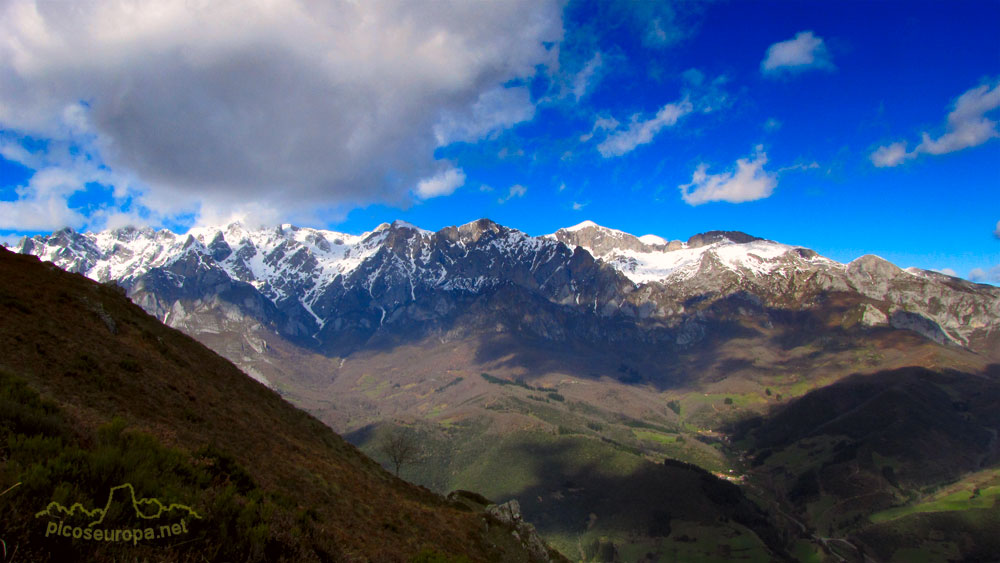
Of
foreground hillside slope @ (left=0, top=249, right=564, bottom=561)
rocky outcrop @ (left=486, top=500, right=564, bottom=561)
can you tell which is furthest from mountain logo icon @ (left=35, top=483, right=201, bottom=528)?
rocky outcrop @ (left=486, top=500, right=564, bottom=561)

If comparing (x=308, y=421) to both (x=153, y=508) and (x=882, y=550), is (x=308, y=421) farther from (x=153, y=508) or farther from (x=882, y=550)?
(x=882, y=550)

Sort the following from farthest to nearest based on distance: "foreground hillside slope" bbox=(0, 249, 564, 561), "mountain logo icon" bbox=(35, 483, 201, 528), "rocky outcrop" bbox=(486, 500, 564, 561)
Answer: "rocky outcrop" bbox=(486, 500, 564, 561) → "foreground hillside slope" bbox=(0, 249, 564, 561) → "mountain logo icon" bbox=(35, 483, 201, 528)

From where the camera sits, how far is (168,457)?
13.7m

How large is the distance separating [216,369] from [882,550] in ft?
750

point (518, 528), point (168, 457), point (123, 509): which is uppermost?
point (168, 457)

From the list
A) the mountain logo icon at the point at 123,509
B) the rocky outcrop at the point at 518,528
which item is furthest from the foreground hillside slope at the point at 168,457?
the rocky outcrop at the point at 518,528

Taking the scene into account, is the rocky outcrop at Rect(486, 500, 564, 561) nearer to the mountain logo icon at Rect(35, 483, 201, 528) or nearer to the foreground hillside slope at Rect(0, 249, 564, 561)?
the foreground hillside slope at Rect(0, 249, 564, 561)

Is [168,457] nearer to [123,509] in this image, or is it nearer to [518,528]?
[123,509]

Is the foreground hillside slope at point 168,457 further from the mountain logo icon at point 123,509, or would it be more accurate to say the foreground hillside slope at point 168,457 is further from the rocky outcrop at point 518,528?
the rocky outcrop at point 518,528

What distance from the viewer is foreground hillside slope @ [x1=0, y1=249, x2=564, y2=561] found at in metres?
9.72

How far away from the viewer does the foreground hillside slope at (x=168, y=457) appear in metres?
9.72

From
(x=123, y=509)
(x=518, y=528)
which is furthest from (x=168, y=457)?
(x=518, y=528)

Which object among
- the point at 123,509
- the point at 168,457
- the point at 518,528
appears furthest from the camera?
the point at 518,528

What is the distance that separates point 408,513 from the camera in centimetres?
3297
